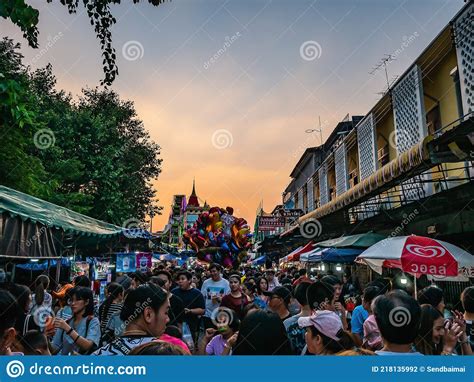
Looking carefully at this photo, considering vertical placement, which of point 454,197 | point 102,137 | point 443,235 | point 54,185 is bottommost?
point 443,235

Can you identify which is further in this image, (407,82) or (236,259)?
(236,259)

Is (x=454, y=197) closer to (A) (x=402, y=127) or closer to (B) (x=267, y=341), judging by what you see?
(A) (x=402, y=127)

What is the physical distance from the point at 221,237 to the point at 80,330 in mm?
10684

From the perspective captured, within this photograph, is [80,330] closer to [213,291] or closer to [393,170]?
[213,291]

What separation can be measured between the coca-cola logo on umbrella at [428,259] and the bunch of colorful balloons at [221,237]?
30.7ft

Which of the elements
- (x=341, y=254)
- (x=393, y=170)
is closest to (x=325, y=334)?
(x=393, y=170)

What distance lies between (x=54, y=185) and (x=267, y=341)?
677 inches

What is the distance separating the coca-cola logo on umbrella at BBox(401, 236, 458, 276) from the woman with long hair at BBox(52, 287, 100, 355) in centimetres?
459

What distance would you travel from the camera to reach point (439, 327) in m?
3.32

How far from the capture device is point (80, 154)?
20797mm

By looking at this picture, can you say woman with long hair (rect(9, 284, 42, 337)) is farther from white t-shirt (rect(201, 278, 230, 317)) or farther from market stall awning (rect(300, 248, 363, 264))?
market stall awning (rect(300, 248, 363, 264))

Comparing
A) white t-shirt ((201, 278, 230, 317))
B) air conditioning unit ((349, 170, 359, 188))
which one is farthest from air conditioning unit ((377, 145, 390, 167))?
white t-shirt ((201, 278, 230, 317))

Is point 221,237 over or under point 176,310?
over

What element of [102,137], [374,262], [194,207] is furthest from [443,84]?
[194,207]
